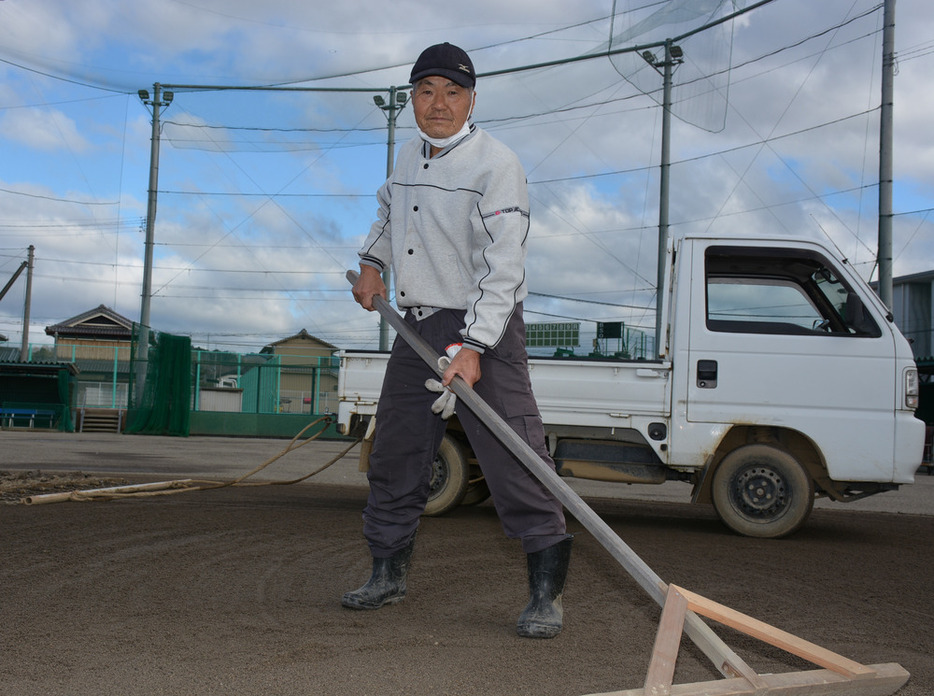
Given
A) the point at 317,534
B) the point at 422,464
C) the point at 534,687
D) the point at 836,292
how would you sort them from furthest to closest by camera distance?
the point at 836,292 → the point at 317,534 → the point at 422,464 → the point at 534,687

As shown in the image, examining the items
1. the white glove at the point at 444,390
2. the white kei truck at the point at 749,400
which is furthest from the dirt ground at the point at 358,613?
the white glove at the point at 444,390

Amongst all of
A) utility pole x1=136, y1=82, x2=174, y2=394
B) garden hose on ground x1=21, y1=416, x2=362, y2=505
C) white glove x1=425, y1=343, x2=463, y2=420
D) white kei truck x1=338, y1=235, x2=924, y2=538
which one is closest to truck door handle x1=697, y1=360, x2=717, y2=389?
white kei truck x1=338, y1=235, x2=924, y2=538

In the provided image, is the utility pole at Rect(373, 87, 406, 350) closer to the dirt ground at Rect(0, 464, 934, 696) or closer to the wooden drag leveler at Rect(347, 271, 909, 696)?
the dirt ground at Rect(0, 464, 934, 696)

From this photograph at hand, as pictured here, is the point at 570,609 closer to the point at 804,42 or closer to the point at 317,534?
the point at 317,534

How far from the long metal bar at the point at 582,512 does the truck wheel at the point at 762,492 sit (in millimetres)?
3714

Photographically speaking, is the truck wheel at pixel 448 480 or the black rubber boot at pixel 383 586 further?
the truck wheel at pixel 448 480

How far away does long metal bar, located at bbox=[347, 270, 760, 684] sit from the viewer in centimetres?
229

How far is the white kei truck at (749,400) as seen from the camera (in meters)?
6.12

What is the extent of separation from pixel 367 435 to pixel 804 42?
535 inches

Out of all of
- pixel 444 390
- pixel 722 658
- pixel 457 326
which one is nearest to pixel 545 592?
A: pixel 444 390

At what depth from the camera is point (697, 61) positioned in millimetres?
17297

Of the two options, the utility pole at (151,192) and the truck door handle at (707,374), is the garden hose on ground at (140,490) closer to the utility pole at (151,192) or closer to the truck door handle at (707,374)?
the truck door handle at (707,374)

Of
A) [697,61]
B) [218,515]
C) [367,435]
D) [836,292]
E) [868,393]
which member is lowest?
[218,515]

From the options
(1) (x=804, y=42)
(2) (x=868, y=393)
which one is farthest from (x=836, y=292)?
(1) (x=804, y=42)
